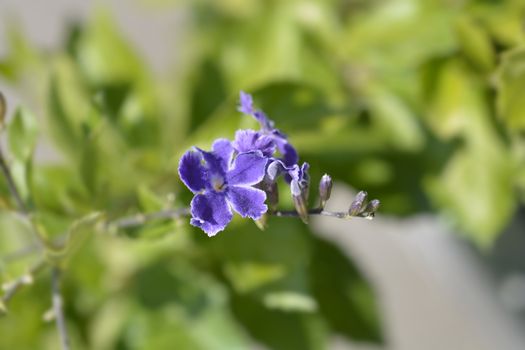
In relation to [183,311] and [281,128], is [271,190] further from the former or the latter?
[183,311]

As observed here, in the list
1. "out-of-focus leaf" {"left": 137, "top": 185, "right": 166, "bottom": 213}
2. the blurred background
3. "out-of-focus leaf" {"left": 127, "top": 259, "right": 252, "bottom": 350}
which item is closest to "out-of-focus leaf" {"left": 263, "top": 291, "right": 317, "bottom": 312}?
the blurred background

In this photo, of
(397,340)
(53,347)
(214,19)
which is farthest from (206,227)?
(397,340)

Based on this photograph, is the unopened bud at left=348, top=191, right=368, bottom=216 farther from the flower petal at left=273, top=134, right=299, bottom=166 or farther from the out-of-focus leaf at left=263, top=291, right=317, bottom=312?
the out-of-focus leaf at left=263, top=291, right=317, bottom=312

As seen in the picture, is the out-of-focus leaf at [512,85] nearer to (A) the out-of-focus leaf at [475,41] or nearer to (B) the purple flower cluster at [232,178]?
(A) the out-of-focus leaf at [475,41]

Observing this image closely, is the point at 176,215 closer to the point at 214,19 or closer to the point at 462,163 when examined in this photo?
the point at 462,163

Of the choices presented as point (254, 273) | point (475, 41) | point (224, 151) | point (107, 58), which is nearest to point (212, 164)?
point (224, 151)
